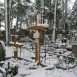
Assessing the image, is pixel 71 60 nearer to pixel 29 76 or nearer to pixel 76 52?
pixel 76 52

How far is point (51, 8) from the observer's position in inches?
1211

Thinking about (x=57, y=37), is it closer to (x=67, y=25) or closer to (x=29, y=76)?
(x=67, y=25)

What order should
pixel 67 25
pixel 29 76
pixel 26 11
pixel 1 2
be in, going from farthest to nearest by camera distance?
1. pixel 1 2
2. pixel 26 11
3. pixel 67 25
4. pixel 29 76

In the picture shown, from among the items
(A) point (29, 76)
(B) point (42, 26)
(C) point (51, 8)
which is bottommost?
(A) point (29, 76)

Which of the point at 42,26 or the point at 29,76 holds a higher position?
the point at 42,26

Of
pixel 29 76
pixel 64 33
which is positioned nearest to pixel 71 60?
pixel 29 76

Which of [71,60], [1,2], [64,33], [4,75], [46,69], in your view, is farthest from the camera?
[1,2]

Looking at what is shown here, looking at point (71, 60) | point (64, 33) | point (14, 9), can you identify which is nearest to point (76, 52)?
point (71, 60)

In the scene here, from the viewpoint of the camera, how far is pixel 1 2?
39094 mm

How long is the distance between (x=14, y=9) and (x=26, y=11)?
7.80 ft

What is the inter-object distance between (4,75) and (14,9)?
27067 mm

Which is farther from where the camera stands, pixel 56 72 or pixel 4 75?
pixel 56 72

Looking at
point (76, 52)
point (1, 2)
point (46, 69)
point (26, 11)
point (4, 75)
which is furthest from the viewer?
point (1, 2)

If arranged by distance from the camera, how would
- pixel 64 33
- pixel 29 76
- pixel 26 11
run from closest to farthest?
pixel 29 76 → pixel 64 33 → pixel 26 11
